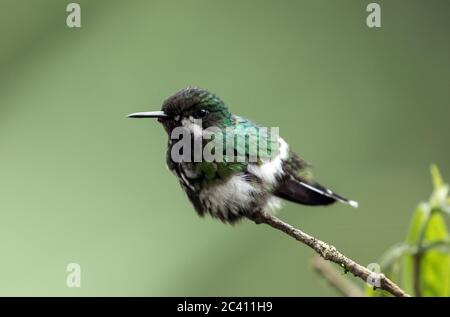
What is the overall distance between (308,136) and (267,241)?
764 millimetres

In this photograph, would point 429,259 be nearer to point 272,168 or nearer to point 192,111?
point 272,168

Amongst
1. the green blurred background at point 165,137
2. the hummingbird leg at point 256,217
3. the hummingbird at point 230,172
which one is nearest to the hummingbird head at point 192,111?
the hummingbird at point 230,172

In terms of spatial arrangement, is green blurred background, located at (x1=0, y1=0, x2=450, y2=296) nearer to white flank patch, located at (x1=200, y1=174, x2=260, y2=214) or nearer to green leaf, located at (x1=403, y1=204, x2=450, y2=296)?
white flank patch, located at (x1=200, y1=174, x2=260, y2=214)

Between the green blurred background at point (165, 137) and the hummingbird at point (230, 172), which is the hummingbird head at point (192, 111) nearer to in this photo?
the hummingbird at point (230, 172)

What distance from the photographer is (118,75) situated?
4469 mm

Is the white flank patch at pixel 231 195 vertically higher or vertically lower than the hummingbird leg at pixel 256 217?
higher

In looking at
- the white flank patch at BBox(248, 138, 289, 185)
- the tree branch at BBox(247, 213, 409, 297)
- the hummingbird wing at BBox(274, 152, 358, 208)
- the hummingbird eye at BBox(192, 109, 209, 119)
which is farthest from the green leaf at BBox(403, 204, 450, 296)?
the hummingbird eye at BBox(192, 109, 209, 119)

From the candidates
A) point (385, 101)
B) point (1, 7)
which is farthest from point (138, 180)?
point (385, 101)

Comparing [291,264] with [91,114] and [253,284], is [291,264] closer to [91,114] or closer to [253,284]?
[253,284]

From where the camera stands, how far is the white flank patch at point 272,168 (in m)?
1.84

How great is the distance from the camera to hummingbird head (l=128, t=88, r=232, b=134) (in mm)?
1968

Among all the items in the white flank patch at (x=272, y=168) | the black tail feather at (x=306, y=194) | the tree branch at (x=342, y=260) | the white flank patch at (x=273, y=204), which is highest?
the white flank patch at (x=272, y=168)

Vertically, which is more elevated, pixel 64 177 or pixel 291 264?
pixel 64 177

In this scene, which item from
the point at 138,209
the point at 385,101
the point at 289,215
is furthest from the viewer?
the point at 385,101
